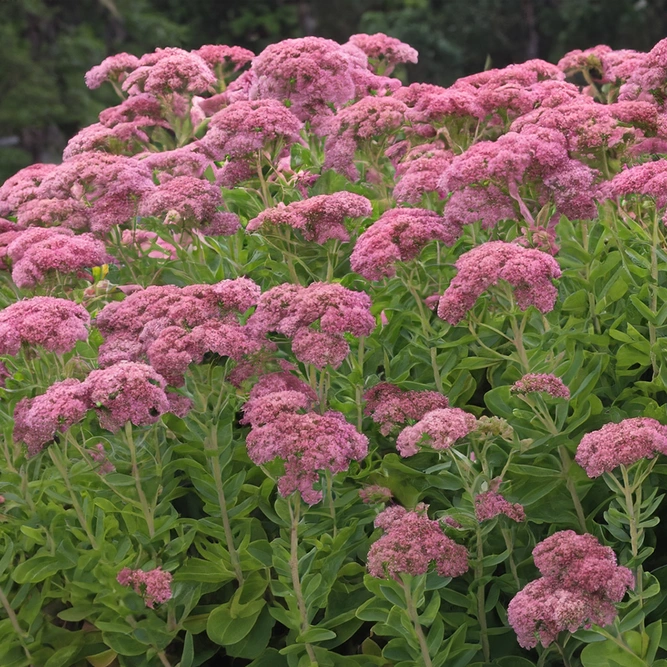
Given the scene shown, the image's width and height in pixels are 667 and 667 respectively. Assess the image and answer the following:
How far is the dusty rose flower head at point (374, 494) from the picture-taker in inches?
132

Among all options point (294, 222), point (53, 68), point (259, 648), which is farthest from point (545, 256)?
point (53, 68)

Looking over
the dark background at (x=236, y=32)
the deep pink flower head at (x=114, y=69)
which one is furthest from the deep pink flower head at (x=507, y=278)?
the dark background at (x=236, y=32)

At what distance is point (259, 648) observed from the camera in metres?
3.51

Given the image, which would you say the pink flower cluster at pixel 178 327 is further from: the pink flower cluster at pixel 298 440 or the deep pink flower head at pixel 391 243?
the deep pink flower head at pixel 391 243

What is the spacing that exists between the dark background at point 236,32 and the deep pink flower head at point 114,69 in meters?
15.2

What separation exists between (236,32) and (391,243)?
2533 centimetres

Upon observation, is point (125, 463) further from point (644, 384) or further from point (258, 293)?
point (644, 384)

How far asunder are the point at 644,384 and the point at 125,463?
1724 mm

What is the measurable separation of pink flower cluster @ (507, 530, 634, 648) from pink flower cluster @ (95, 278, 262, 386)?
1.07 meters

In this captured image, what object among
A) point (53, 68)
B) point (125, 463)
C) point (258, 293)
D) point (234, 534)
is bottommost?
point (53, 68)

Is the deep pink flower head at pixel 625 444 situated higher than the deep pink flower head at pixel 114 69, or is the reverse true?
the deep pink flower head at pixel 114 69

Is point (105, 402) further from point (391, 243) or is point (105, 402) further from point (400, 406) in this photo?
point (391, 243)

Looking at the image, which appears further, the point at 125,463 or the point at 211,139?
the point at 211,139

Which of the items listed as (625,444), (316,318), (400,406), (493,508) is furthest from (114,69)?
(625,444)
